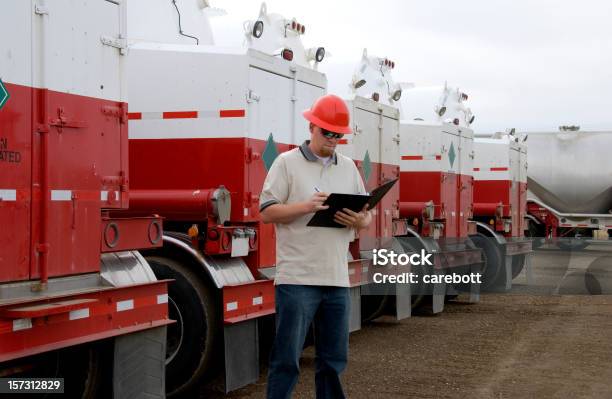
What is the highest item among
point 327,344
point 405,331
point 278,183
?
point 278,183

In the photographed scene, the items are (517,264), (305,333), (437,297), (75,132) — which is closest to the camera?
(305,333)

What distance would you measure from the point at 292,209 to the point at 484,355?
188 inches

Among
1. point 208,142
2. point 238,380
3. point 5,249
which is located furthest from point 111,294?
point 208,142

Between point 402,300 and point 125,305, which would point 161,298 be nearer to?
point 125,305

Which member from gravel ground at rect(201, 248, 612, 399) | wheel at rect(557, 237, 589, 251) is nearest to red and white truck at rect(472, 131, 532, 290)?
gravel ground at rect(201, 248, 612, 399)

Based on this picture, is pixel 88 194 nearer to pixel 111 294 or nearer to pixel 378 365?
pixel 111 294

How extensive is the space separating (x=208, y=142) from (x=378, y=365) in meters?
2.85

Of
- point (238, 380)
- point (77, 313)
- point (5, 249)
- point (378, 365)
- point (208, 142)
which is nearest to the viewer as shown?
point (5, 249)

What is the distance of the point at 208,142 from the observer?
6.73m

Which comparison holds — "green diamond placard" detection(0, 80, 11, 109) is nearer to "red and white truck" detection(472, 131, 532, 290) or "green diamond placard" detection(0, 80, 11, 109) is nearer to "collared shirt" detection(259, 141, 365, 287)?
"collared shirt" detection(259, 141, 365, 287)

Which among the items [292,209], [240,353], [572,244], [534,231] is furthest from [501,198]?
[292,209]

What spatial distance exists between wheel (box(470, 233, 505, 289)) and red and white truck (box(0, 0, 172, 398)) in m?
9.90

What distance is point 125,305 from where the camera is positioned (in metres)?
4.96

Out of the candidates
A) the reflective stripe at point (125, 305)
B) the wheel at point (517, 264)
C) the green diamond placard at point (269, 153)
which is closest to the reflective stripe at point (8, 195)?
the reflective stripe at point (125, 305)
